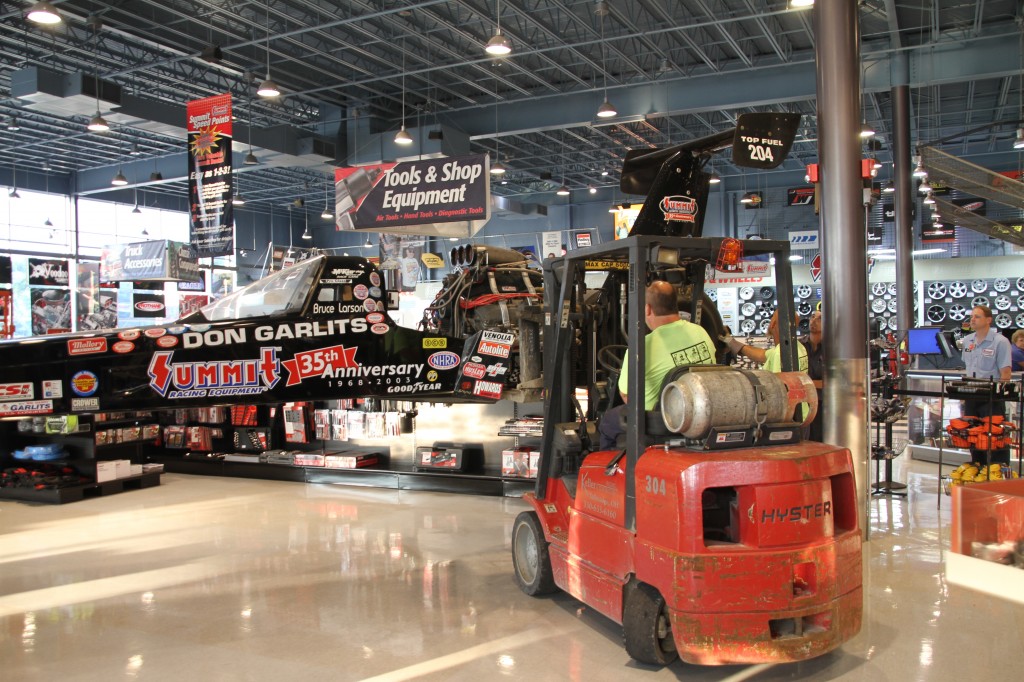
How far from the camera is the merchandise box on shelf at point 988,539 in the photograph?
7.13ft

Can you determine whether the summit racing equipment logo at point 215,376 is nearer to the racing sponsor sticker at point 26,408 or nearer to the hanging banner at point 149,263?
the racing sponsor sticker at point 26,408

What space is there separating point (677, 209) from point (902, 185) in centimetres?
1224

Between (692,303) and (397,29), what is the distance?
39.6ft

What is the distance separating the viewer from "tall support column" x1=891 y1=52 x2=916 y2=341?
50.6 feet

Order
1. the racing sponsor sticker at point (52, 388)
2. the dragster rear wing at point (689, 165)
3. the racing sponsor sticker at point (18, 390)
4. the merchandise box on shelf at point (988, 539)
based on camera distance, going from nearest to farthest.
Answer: the merchandise box on shelf at point (988, 539) < the racing sponsor sticker at point (18, 390) < the racing sponsor sticker at point (52, 388) < the dragster rear wing at point (689, 165)

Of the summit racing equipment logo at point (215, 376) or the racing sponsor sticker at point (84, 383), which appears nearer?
the racing sponsor sticker at point (84, 383)

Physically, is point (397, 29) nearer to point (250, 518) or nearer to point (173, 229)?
point (250, 518)

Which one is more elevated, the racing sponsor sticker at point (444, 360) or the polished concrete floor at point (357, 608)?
the racing sponsor sticker at point (444, 360)

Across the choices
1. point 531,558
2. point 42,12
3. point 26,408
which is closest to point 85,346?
point 26,408

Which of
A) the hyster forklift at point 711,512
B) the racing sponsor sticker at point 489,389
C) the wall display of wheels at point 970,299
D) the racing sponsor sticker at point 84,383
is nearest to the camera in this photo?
the hyster forklift at point 711,512

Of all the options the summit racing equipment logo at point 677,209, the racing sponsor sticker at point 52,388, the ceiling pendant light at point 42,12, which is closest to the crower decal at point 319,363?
the racing sponsor sticker at point 52,388

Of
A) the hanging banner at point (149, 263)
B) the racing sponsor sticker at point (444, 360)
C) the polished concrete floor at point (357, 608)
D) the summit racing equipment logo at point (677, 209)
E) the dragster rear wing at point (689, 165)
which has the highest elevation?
the hanging banner at point (149, 263)

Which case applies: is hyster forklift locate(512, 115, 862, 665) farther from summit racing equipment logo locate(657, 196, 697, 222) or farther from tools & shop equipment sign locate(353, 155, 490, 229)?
tools & shop equipment sign locate(353, 155, 490, 229)

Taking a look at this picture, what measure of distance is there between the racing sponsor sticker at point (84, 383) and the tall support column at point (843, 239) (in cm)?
528
